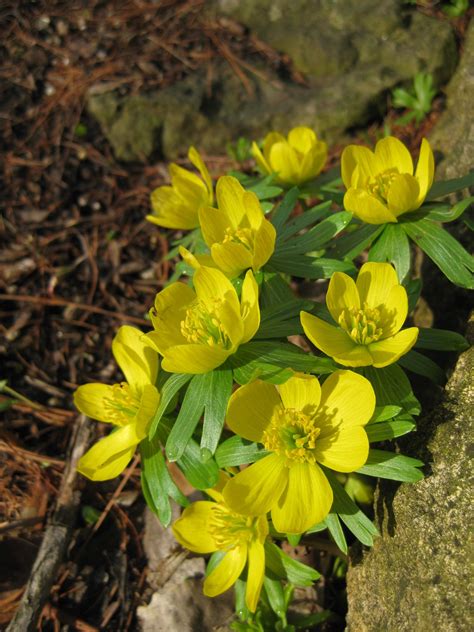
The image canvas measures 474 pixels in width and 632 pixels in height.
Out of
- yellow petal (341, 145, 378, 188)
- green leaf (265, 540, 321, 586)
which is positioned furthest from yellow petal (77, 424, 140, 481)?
yellow petal (341, 145, 378, 188)

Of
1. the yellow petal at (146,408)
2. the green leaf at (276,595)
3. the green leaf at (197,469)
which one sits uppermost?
the yellow petal at (146,408)

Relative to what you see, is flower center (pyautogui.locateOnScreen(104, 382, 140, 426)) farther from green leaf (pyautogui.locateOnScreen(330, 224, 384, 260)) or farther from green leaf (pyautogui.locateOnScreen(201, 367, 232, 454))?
green leaf (pyautogui.locateOnScreen(330, 224, 384, 260))

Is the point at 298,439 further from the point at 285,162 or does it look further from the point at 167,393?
the point at 285,162

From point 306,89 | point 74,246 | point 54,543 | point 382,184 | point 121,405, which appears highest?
point 382,184

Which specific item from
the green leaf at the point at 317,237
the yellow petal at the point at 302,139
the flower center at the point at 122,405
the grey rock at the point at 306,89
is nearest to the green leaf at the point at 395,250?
the green leaf at the point at 317,237

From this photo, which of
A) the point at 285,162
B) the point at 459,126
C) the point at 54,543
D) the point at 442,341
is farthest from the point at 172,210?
the point at 459,126

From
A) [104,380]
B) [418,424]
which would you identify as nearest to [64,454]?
[104,380]

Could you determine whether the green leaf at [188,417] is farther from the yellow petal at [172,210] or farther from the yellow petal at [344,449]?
the yellow petal at [172,210]
